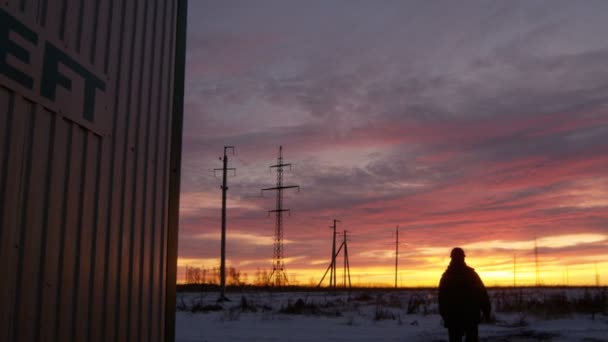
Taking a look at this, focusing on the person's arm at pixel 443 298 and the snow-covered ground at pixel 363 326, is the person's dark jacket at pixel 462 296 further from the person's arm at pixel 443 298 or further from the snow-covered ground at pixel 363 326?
the snow-covered ground at pixel 363 326

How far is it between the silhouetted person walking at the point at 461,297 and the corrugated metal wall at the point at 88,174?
5026mm

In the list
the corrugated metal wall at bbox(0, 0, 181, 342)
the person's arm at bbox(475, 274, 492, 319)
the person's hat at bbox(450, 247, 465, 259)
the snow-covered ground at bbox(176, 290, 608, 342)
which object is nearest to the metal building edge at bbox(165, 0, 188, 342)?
the corrugated metal wall at bbox(0, 0, 181, 342)

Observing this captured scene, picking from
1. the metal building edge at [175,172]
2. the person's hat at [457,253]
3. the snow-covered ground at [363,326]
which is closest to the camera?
the metal building edge at [175,172]

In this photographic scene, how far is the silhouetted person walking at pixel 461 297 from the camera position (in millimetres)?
9102

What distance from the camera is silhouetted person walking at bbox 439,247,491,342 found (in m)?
9.10

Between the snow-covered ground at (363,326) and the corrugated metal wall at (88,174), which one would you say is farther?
the snow-covered ground at (363,326)

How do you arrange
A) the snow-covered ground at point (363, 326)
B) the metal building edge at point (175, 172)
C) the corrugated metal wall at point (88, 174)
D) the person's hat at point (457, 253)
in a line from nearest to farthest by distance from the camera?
1. the corrugated metal wall at point (88, 174)
2. the metal building edge at point (175, 172)
3. the person's hat at point (457, 253)
4. the snow-covered ground at point (363, 326)

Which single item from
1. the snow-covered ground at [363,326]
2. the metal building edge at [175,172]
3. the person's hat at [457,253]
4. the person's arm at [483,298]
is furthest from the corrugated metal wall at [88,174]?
the snow-covered ground at [363,326]

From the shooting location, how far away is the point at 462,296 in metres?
9.14

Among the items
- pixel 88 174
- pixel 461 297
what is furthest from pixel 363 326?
pixel 88 174

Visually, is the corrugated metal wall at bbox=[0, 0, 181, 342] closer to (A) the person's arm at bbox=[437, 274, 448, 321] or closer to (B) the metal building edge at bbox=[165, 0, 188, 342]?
(B) the metal building edge at bbox=[165, 0, 188, 342]

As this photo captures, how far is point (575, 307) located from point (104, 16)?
19729 mm

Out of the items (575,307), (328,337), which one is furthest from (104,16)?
(575,307)

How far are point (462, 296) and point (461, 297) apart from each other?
0.02m
